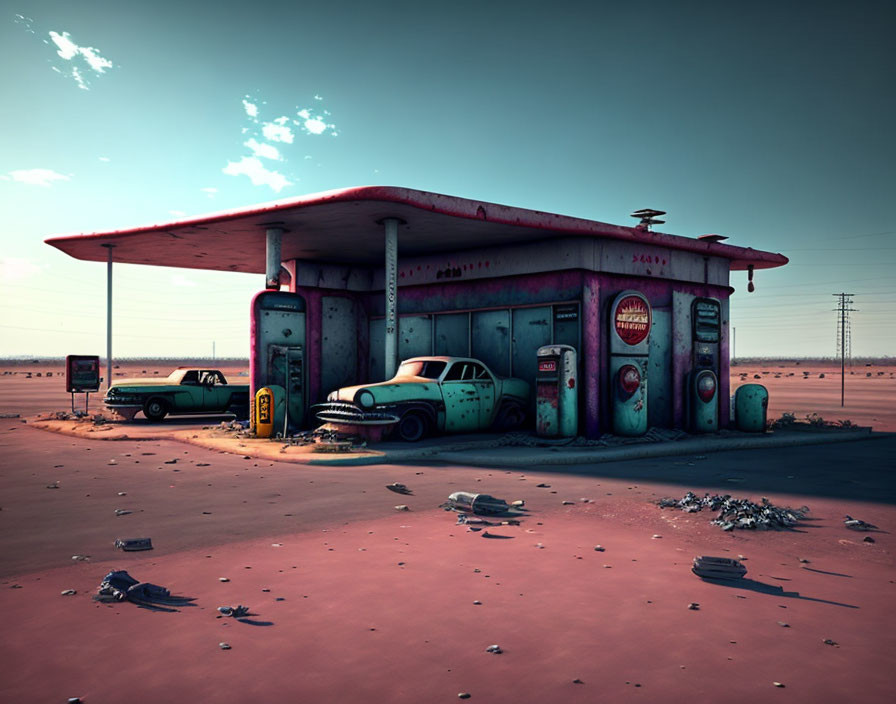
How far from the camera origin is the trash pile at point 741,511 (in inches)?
275

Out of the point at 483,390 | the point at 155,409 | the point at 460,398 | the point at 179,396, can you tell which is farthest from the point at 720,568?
the point at 155,409

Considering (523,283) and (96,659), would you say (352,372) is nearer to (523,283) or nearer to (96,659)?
(523,283)

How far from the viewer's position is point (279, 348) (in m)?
15.0

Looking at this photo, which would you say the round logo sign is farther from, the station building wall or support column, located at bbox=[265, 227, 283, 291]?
support column, located at bbox=[265, 227, 283, 291]

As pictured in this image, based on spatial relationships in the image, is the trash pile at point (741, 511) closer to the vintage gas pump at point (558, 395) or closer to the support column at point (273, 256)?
the vintage gas pump at point (558, 395)

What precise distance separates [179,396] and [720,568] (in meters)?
16.7

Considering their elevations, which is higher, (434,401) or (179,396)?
(434,401)

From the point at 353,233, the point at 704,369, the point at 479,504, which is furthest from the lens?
the point at 704,369

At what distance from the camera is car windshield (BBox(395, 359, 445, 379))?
13950 mm

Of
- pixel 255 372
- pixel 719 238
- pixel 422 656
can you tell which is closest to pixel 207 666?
pixel 422 656

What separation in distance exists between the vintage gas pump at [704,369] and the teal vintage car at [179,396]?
11.9 meters

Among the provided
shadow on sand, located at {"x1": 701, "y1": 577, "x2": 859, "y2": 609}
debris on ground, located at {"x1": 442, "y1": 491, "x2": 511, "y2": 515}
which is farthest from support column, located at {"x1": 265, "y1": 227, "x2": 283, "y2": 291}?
shadow on sand, located at {"x1": 701, "y1": 577, "x2": 859, "y2": 609}

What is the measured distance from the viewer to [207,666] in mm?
3664

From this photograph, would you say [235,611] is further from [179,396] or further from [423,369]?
[179,396]
